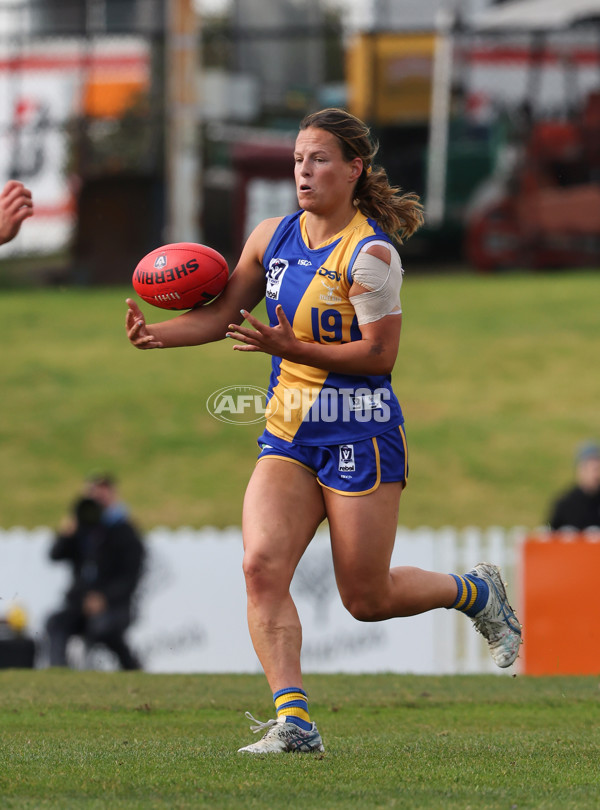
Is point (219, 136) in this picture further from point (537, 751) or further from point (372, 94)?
point (537, 751)

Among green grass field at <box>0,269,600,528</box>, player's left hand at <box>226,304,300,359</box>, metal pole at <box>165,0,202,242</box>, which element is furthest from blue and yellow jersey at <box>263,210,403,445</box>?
metal pole at <box>165,0,202,242</box>

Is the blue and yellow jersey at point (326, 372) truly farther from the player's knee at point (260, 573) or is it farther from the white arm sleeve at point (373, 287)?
the player's knee at point (260, 573)

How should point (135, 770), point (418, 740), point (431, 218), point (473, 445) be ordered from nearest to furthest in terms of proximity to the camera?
1. point (135, 770)
2. point (418, 740)
3. point (473, 445)
4. point (431, 218)

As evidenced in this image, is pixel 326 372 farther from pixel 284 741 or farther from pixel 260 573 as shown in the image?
pixel 284 741

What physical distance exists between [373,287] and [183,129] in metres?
18.1

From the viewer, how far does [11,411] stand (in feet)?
59.6

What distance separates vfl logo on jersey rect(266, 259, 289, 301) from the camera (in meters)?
4.92

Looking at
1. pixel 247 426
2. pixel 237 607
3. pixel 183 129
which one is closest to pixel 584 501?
pixel 237 607

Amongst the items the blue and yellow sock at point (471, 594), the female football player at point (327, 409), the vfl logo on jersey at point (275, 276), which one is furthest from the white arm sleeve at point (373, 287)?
the blue and yellow sock at point (471, 594)

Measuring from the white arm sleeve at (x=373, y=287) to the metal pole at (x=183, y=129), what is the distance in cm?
1717

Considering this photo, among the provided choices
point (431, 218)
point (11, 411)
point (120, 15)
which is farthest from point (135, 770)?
point (120, 15)

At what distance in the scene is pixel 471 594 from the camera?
17.5 feet

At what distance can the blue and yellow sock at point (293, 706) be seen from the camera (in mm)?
4664

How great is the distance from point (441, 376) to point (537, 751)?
46.5 feet
